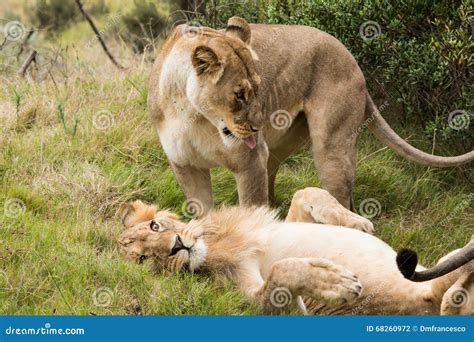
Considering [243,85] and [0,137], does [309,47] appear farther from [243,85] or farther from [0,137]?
[0,137]

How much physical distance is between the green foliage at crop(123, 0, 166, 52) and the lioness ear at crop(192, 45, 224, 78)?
4.60 meters

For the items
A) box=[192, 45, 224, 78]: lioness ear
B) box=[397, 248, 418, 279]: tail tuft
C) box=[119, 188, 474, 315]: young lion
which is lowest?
box=[119, 188, 474, 315]: young lion

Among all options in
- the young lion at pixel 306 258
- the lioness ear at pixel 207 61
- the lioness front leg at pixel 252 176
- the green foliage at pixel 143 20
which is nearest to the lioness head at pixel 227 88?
the lioness ear at pixel 207 61

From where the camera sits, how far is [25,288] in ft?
15.6

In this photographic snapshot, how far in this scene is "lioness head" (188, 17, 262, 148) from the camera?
5.38 metres

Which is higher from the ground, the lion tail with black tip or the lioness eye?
the lion tail with black tip

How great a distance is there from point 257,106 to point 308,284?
124 cm

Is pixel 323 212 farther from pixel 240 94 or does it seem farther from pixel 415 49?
pixel 415 49

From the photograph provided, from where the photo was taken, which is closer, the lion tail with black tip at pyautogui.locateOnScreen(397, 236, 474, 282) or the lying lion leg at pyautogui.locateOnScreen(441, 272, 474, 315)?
the lion tail with black tip at pyautogui.locateOnScreen(397, 236, 474, 282)

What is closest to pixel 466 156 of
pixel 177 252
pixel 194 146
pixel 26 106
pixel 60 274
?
pixel 194 146

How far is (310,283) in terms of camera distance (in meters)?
4.54

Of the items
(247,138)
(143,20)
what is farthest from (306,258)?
(143,20)

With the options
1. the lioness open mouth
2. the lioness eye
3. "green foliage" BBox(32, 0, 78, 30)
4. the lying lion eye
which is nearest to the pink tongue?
the lioness open mouth

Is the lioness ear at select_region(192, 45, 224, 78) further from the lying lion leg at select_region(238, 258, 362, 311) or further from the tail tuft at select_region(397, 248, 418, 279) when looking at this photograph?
the tail tuft at select_region(397, 248, 418, 279)
